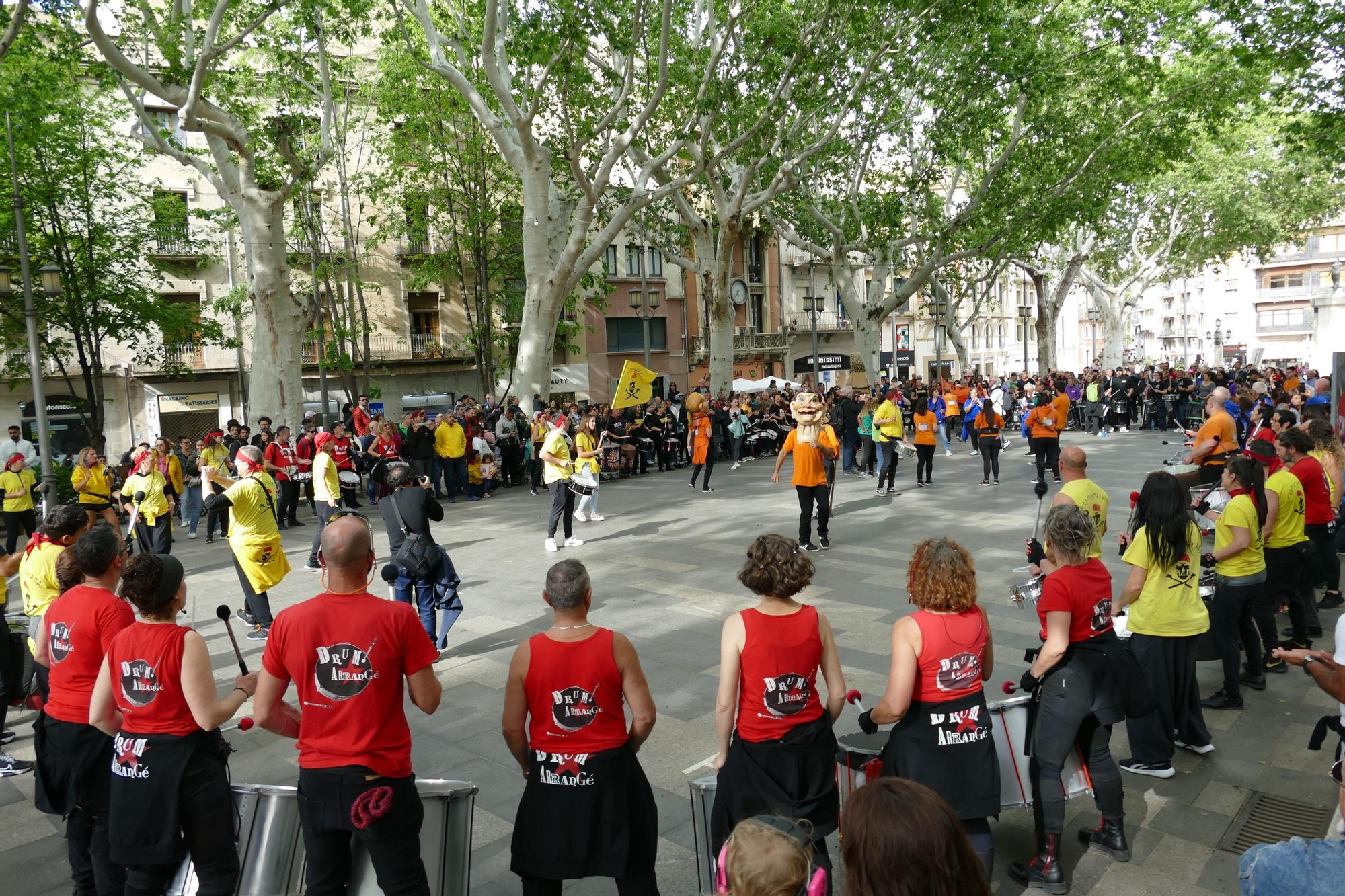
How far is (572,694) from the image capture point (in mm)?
3289

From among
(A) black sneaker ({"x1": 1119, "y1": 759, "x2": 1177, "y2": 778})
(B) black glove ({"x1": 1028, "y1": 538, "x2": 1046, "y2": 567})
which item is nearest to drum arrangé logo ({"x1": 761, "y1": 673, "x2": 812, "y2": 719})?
(A) black sneaker ({"x1": 1119, "y1": 759, "x2": 1177, "y2": 778})

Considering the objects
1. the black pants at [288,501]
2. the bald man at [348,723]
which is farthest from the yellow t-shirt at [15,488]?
the bald man at [348,723]

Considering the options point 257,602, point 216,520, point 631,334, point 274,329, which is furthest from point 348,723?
point 631,334

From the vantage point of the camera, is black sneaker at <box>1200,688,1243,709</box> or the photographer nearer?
black sneaker at <box>1200,688,1243,709</box>

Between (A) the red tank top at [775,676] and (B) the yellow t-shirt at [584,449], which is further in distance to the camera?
(B) the yellow t-shirt at [584,449]

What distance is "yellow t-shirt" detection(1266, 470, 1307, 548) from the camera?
6359 millimetres

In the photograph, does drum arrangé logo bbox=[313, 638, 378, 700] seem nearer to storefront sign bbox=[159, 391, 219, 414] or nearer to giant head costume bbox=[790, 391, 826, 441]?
giant head costume bbox=[790, 391, 826, 441]

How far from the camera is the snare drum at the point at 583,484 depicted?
11.8 meters

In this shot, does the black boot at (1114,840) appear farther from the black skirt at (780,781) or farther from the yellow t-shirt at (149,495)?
the yellow t-shirt at (149,495)

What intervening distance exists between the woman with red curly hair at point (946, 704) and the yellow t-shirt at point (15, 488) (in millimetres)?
12807

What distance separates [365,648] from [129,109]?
29507 mm

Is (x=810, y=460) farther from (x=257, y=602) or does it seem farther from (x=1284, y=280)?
(x=1284, y=280)

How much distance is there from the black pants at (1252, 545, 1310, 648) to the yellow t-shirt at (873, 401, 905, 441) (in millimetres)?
8879

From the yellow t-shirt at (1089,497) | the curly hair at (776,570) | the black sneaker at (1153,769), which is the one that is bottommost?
the black sneaker at (1153,769)
